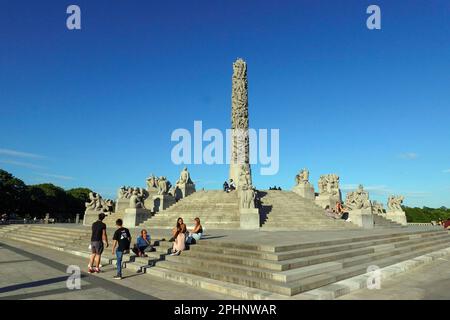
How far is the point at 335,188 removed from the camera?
1231 inches

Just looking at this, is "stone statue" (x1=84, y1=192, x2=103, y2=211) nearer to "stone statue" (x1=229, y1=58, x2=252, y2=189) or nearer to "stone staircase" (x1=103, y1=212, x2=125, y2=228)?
"stone staircase" (x1=103, y1=212, x2=125, y2=228)

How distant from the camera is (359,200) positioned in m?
24.5

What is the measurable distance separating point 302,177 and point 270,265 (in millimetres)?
26068

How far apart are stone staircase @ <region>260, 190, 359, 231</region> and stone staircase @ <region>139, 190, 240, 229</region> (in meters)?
2.38

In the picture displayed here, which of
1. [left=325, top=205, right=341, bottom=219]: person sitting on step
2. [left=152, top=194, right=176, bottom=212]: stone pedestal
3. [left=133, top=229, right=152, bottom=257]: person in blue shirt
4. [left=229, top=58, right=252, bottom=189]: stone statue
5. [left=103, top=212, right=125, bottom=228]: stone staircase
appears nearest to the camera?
[left=133, top=229, right=152, bottom=257]: person in blue shirt

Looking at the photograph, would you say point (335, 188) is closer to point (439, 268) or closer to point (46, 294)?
point (439, 268)

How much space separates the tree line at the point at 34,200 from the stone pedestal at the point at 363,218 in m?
47.3

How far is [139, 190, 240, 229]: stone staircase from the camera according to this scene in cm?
2258

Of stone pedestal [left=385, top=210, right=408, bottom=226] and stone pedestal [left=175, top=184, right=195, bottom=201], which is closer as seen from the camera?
stone pedestal [left=385, top=210, right=408, bottom=226]

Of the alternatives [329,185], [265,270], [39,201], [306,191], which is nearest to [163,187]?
[306,191]

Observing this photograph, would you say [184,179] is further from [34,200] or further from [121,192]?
[34,200]

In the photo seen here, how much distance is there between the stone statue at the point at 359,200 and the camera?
2412cm

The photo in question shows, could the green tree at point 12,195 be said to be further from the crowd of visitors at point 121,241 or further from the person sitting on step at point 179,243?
the person sitting on step at point 179,243

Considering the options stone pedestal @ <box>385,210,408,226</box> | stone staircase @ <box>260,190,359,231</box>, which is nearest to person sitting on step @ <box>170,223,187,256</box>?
stone staircase @ <box>260,190,359,231</box>
